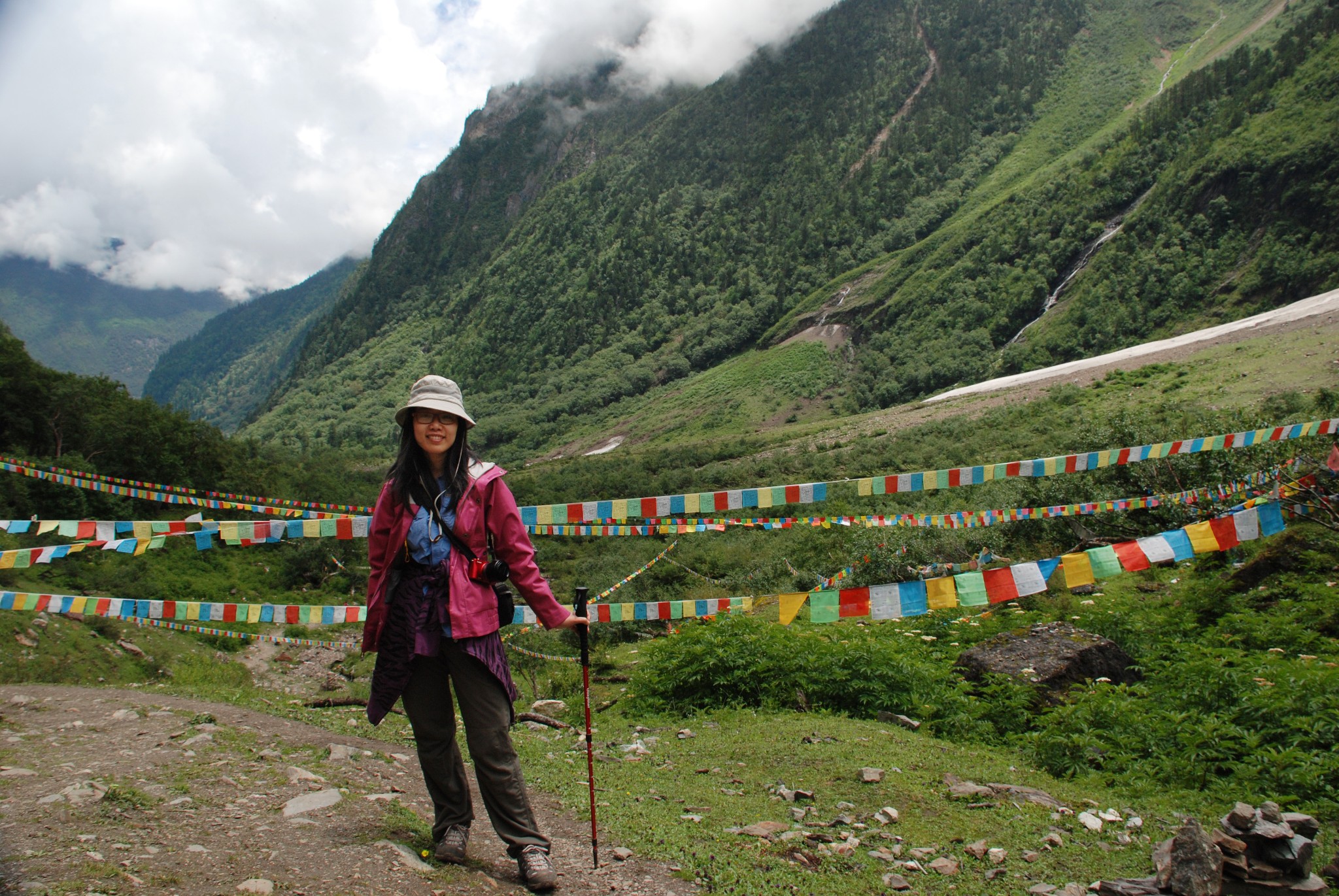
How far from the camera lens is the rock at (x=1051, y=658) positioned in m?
7.51

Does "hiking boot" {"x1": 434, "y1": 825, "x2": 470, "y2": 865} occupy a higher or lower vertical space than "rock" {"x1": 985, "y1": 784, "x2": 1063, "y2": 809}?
higher

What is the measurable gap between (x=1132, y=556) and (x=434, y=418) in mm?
5136

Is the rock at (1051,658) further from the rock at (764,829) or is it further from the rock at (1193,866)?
the rock at (1193,866)

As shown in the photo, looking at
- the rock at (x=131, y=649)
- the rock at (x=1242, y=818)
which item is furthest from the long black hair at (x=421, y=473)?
the rock at (x=131, y=649)

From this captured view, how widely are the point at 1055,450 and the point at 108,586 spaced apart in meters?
27.8

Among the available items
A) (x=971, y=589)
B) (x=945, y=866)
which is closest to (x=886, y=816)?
(x=945, y=866)

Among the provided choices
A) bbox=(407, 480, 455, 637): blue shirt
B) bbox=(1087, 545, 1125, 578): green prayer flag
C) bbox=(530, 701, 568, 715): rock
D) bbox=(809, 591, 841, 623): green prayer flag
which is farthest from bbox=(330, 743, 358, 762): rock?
bbox=(1087, 545, 1125, 578): green prayer flag

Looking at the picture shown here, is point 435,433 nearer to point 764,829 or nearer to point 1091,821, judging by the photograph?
point 764,829

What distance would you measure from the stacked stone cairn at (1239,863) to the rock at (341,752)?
4.63 metres

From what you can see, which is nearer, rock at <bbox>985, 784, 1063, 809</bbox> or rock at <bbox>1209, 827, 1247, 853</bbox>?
rock at <bbox>1209, 827, 1247, 853</bbox>

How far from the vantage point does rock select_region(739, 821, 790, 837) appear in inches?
178

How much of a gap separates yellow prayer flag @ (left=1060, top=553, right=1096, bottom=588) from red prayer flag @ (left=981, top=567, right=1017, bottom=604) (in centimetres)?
38

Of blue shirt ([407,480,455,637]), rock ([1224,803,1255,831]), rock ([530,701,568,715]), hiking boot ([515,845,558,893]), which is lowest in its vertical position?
rock ([530,701,568,715])

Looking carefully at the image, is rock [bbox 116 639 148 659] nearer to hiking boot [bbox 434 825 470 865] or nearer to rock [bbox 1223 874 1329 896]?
hiking boot [bbox 434 825 470 865]
